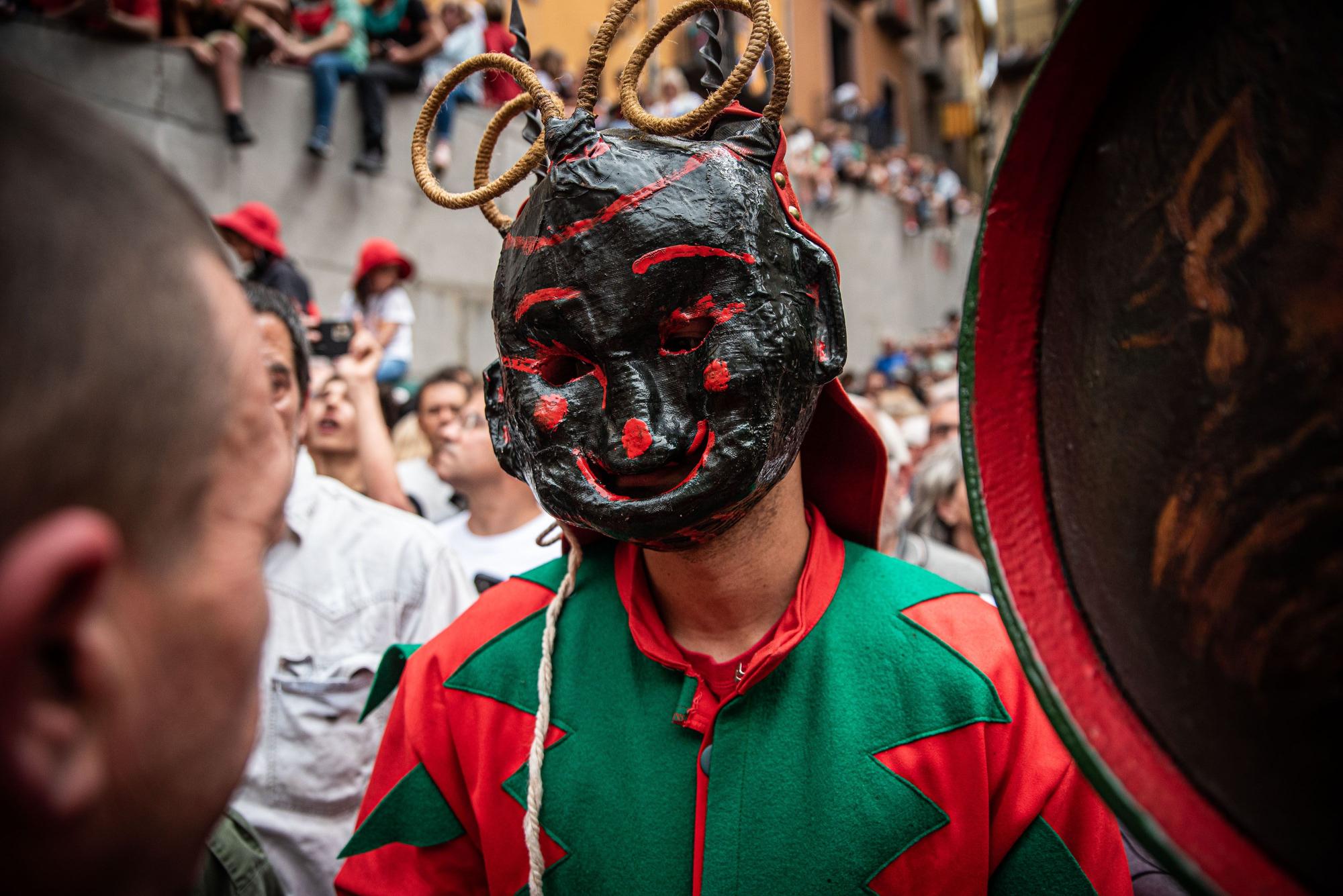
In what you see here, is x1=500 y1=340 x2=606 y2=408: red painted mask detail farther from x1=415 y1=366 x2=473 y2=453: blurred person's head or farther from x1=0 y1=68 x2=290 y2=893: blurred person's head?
x1=415 y1=366 x2=473 y2=453: blurred person's head

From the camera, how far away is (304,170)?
25.0ft

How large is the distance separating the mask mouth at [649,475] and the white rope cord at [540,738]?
1.32 ft

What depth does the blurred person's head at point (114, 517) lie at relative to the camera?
603 millimetres

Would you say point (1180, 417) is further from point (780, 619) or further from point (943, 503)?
point (943, 503)

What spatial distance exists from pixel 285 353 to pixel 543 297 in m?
1.53

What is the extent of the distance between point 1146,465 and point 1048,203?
0.27 meters

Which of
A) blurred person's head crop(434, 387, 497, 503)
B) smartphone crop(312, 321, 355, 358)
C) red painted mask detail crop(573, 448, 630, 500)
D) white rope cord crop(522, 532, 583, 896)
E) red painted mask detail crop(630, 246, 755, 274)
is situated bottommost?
blurred person's head crop(434, 387, 497, 503)

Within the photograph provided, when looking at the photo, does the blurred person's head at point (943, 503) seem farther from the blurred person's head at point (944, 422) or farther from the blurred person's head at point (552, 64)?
the blurred person's head at point (552, 64)

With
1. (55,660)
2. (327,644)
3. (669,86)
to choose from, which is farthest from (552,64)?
(55,660)

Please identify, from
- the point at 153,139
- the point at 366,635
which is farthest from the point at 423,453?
the point at 153,139

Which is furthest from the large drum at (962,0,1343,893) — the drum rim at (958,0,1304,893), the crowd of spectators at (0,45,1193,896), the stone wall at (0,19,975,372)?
the stone wall at (0,19,975,372)

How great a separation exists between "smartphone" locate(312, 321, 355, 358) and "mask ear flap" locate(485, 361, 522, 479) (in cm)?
198

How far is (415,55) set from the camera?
776cm

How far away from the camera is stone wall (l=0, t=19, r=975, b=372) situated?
6.64 metres
